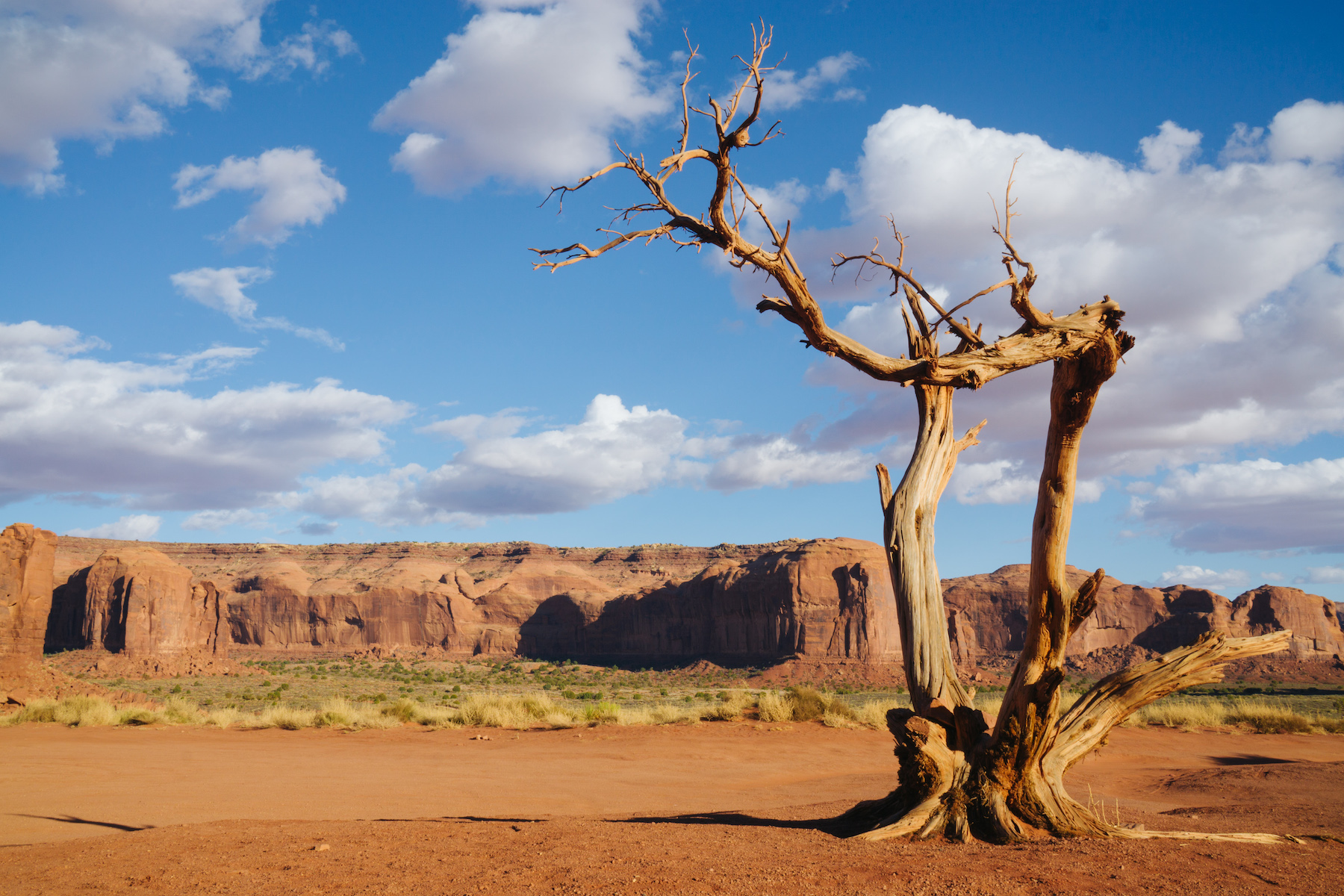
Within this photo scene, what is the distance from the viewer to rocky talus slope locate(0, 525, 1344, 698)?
47.1 meters

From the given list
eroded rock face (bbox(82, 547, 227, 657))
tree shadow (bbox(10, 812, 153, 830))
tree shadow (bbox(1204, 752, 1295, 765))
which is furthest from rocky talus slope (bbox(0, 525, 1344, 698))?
tree shadow (bbox(10, 812, 153, 830))

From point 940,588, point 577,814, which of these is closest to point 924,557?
point 940,588

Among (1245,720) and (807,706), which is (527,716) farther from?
(1245,720)

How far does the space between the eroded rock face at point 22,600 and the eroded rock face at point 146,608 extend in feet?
80.1

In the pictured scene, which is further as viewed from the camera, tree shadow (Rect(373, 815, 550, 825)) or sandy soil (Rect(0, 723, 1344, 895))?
tree shadow (Rect(373, 815, 550, 825))

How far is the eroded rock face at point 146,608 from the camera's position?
44656 mm

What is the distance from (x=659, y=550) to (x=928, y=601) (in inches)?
3615

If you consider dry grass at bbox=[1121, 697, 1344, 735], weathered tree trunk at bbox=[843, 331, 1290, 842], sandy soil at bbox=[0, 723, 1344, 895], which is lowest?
dry grass at bbox=[1121, 697, 1344, 735]

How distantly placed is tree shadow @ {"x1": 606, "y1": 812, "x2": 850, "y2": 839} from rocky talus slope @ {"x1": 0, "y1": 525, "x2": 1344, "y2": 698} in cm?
4359

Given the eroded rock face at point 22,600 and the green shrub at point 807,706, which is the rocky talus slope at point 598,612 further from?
the green shrub at point 807,706

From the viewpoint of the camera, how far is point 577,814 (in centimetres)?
945

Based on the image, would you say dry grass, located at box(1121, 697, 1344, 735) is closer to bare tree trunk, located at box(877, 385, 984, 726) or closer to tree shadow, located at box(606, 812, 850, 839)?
tree shadow, located at box(606, 812, 850, 839)

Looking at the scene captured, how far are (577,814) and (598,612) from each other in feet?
204

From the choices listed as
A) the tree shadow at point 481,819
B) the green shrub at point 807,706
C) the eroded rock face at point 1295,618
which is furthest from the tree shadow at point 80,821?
the eroded rock face at point 1295,618
